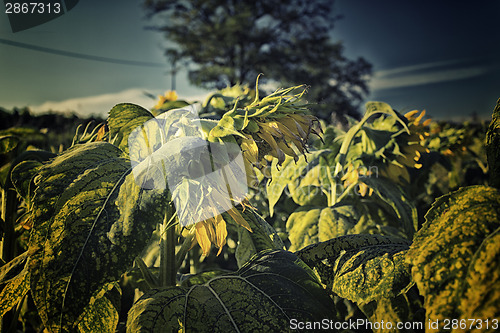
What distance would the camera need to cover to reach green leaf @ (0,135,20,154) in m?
0.82

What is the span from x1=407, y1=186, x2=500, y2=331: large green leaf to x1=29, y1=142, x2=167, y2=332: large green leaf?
0.24 meters

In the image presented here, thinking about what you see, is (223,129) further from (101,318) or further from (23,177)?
(23,177)

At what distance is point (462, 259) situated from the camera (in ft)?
1.07

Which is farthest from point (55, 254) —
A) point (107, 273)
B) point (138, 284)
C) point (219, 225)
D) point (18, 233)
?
point (18, 233)

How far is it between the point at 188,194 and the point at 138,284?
33 centimetres

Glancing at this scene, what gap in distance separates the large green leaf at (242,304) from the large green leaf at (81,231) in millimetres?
70

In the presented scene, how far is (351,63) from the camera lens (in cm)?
1822

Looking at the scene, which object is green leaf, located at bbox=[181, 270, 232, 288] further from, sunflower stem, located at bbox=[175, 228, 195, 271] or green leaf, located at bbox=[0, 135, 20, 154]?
green leaf, located at bbox=[0, 135, 20, 154]

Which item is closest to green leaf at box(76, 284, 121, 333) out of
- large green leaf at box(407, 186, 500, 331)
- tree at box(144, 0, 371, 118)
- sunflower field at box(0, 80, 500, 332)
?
sunflower field at box(0, 80, 500, 332)

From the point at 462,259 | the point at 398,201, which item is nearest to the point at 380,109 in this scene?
the point at 398,201

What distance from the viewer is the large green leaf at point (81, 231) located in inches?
14.3

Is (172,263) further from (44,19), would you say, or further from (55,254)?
(44,19)

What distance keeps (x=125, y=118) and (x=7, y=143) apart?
17.2 inches

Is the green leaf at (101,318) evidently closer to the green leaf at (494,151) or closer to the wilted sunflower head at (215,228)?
the wilted sunflower head at (215,228)
